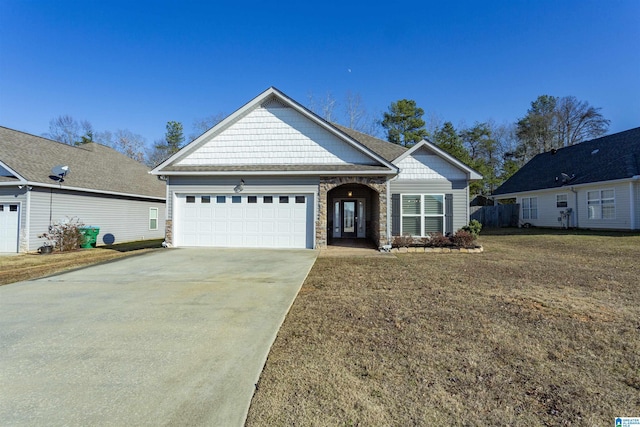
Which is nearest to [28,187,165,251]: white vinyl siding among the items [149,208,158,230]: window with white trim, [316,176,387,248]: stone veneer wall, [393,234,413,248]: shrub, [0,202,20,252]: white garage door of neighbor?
[149,208,158,230]: window with white trim

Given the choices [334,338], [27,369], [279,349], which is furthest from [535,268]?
[27,369]

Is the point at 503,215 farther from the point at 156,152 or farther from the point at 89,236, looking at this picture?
the point at 156,152

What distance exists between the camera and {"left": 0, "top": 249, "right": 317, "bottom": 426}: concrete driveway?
241 centimetres

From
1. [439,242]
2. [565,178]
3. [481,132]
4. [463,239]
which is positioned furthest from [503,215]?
[439,242]

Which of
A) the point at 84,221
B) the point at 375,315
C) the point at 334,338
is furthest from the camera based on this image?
the point at 84,221

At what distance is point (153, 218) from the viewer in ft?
63.8

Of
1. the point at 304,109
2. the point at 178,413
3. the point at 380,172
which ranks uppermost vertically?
the point at 304,109

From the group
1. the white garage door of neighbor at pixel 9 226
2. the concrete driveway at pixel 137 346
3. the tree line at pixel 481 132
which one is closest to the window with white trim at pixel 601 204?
the tree line at pixel 481 132

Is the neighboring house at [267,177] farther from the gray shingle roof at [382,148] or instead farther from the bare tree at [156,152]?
the bare tree at [156,152]

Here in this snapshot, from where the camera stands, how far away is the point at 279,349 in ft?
11.2

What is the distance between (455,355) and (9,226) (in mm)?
17072

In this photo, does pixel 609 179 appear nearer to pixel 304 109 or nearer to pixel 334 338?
pixel 304 109

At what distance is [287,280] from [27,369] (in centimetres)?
421

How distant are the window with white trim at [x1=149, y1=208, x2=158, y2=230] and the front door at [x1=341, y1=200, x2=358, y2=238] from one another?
11.9m
